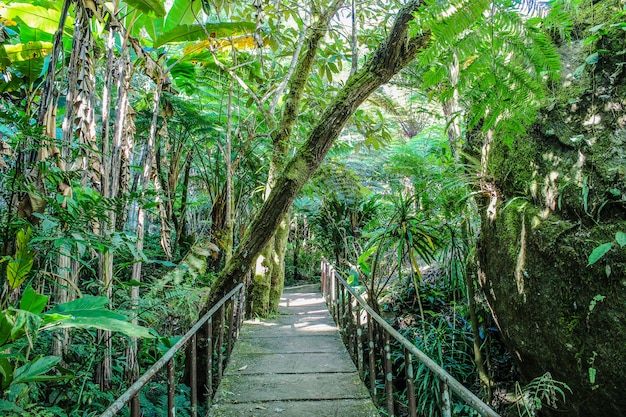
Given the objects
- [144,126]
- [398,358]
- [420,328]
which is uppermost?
[144,126]

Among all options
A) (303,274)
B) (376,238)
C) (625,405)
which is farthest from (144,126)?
(303,274)

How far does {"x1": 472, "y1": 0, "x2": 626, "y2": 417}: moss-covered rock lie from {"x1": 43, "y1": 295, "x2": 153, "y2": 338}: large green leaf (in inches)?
106

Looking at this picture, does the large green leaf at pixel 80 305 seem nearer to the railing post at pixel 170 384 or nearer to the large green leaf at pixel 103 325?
the large green leaf at pixel 103 325

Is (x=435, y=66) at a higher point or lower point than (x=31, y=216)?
higher

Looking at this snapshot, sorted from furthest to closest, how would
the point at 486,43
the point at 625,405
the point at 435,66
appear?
the point at 625,405 → the point at 435,66 → the point at 486,43

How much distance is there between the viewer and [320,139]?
4.14m

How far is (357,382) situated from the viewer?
385cm

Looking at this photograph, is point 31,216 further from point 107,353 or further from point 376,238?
point 376,238

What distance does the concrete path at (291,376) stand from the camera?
336 centimetres

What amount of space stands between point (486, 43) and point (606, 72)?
2239 millimetres

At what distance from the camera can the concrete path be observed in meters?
3.36

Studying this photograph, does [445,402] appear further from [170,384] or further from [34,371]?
[34,371]

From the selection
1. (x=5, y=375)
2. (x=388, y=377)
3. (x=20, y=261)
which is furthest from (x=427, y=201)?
(x=5, y=375)

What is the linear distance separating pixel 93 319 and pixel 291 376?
287 centimetres
